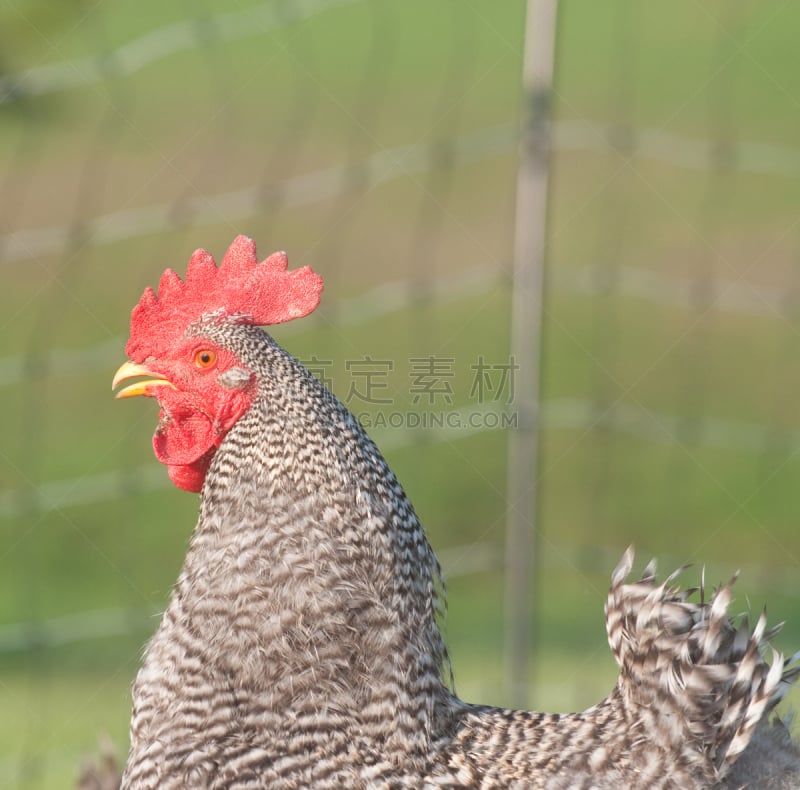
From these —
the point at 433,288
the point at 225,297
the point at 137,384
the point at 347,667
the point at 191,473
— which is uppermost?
the point at 433,288

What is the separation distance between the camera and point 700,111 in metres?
20.5

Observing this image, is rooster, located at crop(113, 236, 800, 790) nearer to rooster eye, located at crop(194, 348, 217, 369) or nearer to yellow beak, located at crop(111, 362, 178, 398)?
rooster eye, located at crop(194, 348, 217, 369)

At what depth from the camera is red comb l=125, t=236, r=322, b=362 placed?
3.14 metres

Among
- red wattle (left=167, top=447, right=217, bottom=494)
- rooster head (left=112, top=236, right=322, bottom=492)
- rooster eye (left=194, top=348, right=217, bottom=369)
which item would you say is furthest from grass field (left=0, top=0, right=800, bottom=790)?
rooster eye (left=194, top=348, right=217, bottom=369)

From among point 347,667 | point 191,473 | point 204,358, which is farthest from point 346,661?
point 204,358

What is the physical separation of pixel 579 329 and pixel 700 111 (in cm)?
793

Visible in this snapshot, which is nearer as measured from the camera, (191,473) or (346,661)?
(346,661)

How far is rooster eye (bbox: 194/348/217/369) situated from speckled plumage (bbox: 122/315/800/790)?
0.36ft

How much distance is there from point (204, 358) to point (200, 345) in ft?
0.12

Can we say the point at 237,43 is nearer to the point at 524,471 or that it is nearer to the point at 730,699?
the point at 524,471

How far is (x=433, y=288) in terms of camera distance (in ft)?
18.8

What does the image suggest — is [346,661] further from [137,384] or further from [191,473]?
[137,384]

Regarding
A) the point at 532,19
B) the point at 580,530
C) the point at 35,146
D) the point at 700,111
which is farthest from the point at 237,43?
the point at 532,19

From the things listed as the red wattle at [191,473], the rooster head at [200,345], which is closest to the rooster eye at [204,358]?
the rooster head at [200,345]
